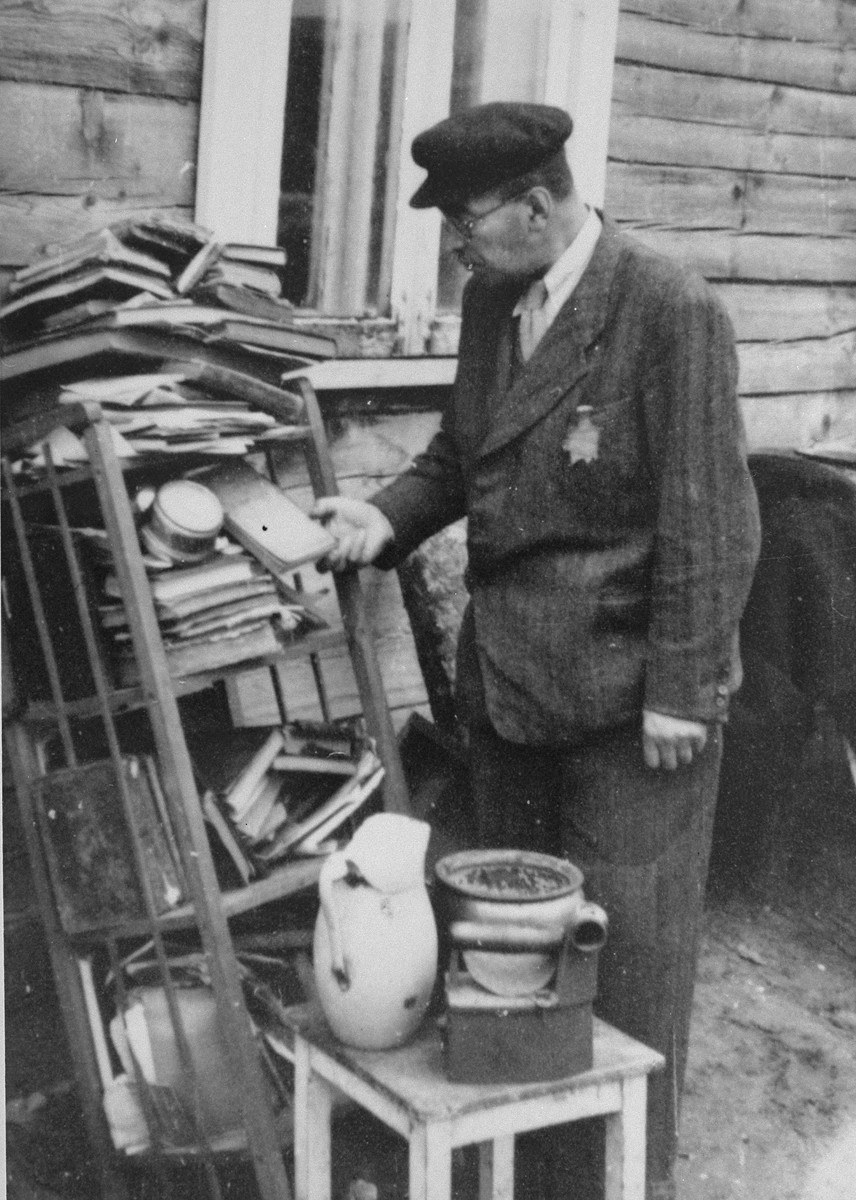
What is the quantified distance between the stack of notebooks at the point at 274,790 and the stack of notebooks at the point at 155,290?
819 millimetres

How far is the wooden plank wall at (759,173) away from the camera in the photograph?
400 centimetres

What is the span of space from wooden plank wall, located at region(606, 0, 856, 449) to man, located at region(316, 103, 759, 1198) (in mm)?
1588

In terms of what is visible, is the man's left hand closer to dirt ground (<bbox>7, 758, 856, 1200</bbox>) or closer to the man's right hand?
the man's right hand

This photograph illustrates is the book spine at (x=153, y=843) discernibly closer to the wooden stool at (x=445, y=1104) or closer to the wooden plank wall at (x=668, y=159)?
the wooden stool at (x=445, y=1104)

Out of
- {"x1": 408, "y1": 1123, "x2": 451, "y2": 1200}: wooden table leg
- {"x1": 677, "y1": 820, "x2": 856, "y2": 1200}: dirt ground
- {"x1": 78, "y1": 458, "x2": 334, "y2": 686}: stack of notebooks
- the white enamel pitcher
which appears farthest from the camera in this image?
{"x1": 677, "y1": 820, "x2": 856, "y2": 1200}: dirt ground

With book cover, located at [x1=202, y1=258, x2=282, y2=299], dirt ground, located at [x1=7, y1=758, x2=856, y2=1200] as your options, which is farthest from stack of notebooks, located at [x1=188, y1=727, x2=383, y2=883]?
book cover, located at [x1=202, y1=258, x2=282, y2=299]

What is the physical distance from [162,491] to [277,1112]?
48.9 inches

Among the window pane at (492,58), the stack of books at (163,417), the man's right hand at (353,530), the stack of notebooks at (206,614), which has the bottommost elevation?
the stack of notebooks at (206,614)

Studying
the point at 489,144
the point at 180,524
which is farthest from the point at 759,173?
the point at 180,524

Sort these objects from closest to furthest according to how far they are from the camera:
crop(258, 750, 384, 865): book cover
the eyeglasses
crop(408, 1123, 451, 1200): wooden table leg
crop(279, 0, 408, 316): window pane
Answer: crop(408, 1123, 451, 1200): wooden table leg, the eyeglasses, crop(258, 750, 384, 865): book cover, crop(279, 0, 408, 316): window pane

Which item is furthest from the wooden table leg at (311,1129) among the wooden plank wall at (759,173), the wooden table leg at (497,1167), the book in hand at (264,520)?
the wooden plank wall at (759,173)

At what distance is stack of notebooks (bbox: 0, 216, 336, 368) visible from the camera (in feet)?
8.44

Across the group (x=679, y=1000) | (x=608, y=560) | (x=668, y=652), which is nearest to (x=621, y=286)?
(x=608, y=560)

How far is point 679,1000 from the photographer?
8.45 feet
